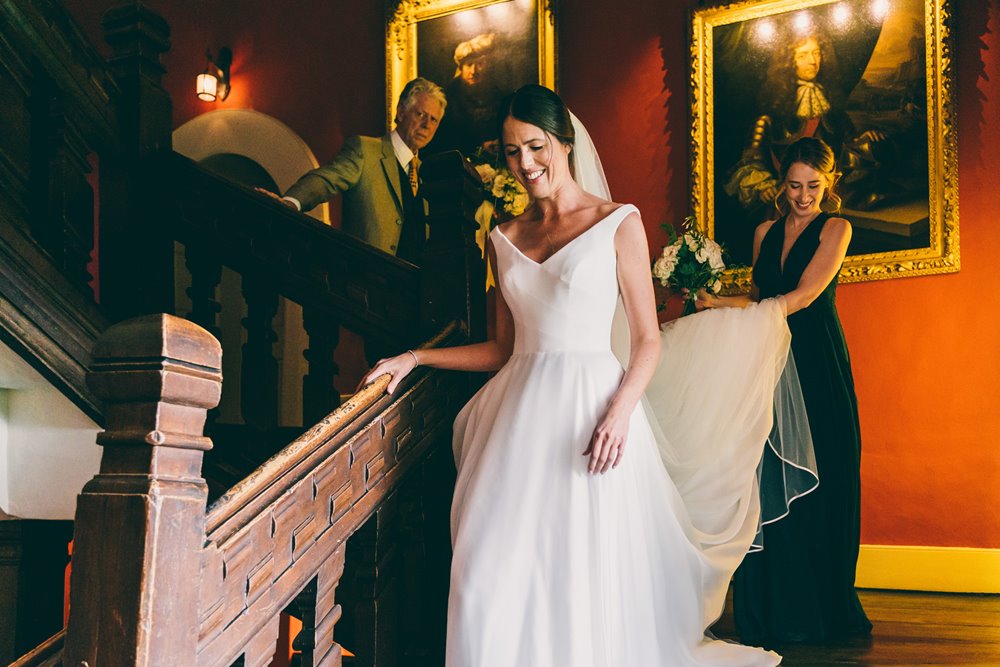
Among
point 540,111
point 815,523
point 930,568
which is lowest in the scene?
point 930,568

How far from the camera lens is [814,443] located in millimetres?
3170

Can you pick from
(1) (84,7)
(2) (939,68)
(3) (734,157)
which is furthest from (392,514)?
(1) (84,7)

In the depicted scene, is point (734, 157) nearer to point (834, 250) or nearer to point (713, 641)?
point (834, 250)

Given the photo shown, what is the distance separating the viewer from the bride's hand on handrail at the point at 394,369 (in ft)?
6.48

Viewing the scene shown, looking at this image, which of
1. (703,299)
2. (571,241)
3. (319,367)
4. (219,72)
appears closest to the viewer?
(571,241)

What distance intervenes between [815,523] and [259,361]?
194cm

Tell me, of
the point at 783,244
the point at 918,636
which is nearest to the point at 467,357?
the point at 783,244

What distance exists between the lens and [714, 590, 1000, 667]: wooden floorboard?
102 inches

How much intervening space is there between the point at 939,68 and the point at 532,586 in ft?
12.1

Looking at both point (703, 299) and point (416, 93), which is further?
point (416, 93)

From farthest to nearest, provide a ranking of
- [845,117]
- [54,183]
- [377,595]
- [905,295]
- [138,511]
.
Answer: [845,117] < [905,295] < [54,183] < [377,595] < [138,511]

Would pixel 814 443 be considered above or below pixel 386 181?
below

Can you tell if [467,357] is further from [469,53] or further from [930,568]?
[469,53]

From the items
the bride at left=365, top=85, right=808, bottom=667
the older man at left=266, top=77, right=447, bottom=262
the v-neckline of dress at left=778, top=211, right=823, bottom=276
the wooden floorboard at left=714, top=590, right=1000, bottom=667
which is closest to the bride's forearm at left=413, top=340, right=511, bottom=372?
the bride at left=365, top=85, right=808, bottom=667
